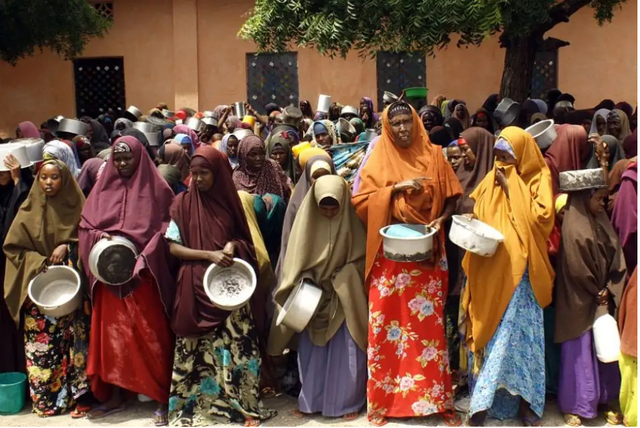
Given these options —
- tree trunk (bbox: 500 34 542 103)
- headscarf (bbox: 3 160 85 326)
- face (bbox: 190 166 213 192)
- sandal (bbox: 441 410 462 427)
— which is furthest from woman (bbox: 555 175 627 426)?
tree trunk (bbox: 500 34 542 103)

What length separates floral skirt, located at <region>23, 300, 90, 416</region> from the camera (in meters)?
4.81

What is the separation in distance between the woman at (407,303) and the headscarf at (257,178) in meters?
1.28

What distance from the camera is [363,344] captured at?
15.3ft

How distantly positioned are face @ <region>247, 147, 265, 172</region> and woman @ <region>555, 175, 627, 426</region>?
92.9 inches

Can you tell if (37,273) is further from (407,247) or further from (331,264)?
(407,247)

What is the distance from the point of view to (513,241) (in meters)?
4.38

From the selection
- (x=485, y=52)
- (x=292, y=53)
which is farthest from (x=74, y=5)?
(x=485, y=52)

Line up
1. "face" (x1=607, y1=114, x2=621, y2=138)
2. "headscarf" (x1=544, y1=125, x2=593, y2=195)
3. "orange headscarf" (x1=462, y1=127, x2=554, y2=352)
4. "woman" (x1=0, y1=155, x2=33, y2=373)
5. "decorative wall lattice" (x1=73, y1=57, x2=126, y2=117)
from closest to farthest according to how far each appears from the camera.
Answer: "orange headscarf" (x1=462, y1=127, x2=554, y2=352), "woman" (x1=0, y1=155, x2=33, y2=373), "headscarf" (x1=544, y1=125, x2=593, y2=195), "face" (x1=607, y1=114, x2=621, y2=138), "decorative wall lattice" (x1=73, y1=57, x2=126, y2=117)

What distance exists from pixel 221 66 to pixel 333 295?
11.9 m

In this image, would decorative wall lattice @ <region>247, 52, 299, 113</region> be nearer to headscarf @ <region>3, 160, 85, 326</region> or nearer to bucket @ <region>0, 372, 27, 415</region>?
headscarf @ <region>3, 160, 85, 326</region>

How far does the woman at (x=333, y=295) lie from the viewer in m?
4.66

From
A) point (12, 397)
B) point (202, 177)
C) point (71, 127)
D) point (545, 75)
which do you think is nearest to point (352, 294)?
point (202, 177)

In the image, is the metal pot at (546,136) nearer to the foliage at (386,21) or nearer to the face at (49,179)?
the foliage at (386,21)

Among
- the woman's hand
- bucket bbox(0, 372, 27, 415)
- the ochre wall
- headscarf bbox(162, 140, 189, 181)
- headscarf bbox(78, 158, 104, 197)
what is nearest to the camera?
the woman's hand
